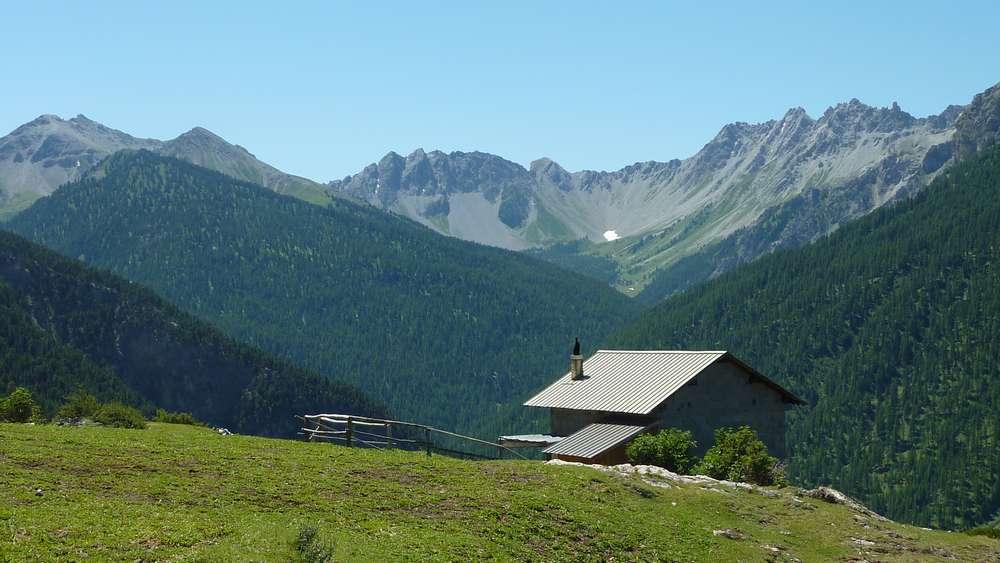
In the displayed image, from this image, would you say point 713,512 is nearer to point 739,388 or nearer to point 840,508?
point 840,508

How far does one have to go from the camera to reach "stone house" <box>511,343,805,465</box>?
55.3m

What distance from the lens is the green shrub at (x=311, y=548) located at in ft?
72.2

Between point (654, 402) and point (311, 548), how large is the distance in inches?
1418

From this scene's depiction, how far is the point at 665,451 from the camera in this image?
50344mm

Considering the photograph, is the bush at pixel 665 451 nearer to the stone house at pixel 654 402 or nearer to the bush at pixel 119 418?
the stone house at pixel 654 402

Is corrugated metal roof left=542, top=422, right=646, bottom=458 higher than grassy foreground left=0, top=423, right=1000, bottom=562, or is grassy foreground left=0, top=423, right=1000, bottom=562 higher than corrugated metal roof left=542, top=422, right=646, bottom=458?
corrugated metal roof left=542, top=422, right=646, bottom=458

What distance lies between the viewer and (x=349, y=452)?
40.4 meters

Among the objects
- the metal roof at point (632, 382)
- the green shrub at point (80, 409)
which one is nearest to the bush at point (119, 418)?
the green shrub at point (80, 409)

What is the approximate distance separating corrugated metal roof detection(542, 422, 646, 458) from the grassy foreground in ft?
39.7

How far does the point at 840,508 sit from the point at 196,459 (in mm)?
28367

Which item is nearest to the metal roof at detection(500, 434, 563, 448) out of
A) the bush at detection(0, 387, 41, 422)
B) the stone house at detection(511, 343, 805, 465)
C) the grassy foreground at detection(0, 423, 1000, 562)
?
the stone house at detection(511, 343, 805, 465)

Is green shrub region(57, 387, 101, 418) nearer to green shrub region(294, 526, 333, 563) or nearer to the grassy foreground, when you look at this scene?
the grassy foreground

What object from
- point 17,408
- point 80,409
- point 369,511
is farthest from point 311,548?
point 80,409

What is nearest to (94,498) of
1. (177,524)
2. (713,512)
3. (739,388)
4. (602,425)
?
(177,524)
